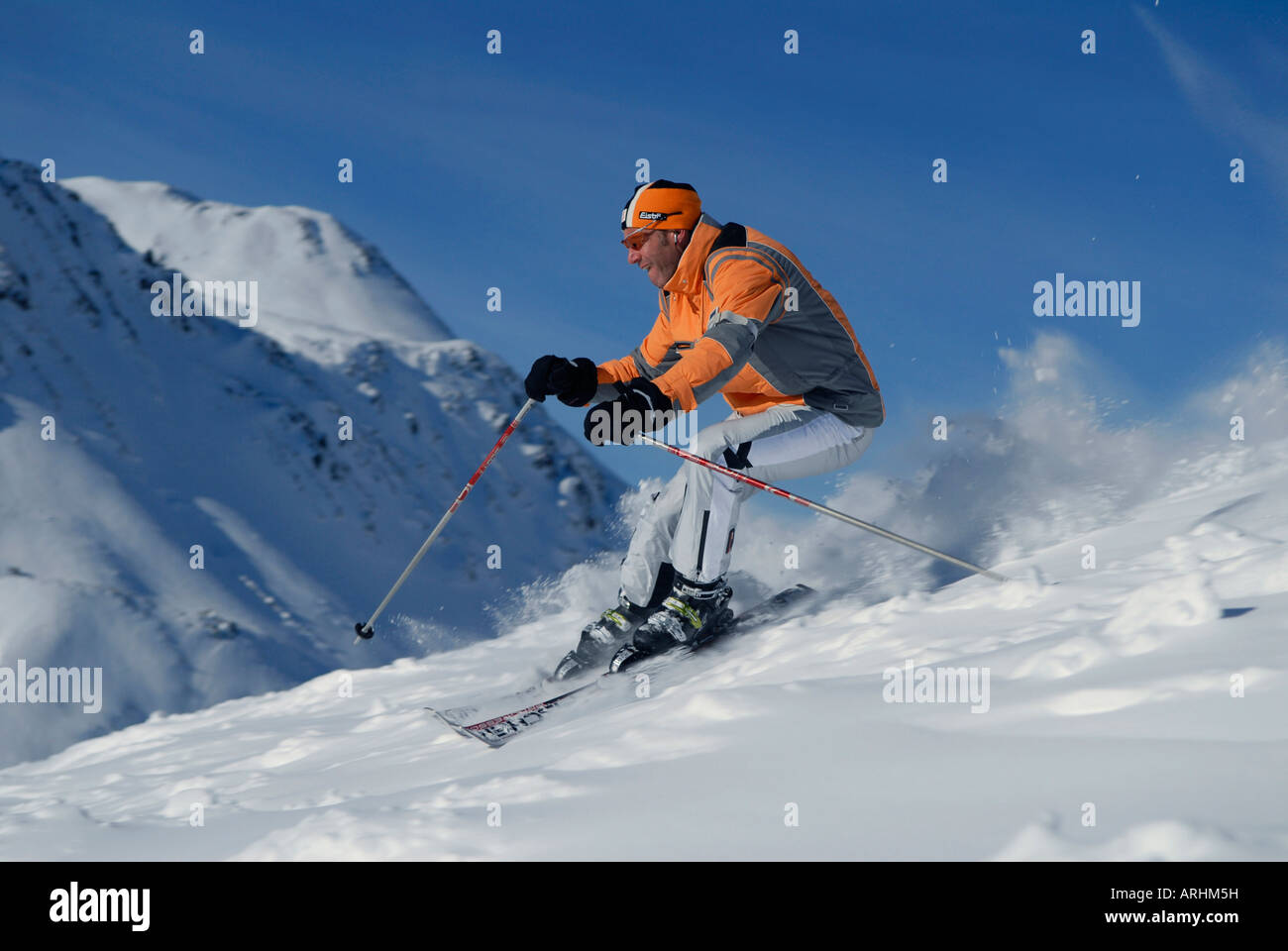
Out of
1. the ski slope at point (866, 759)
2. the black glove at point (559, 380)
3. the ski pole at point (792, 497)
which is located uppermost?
the black glove at point (559, 380)

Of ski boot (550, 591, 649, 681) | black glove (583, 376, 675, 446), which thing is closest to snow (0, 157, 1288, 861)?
ski boot (550, 591, 649, 681)

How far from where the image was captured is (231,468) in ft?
183

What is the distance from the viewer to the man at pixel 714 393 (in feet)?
16.6

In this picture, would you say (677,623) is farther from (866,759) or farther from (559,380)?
(866,759)

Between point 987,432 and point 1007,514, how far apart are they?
188 cm

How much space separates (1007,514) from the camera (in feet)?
26.7

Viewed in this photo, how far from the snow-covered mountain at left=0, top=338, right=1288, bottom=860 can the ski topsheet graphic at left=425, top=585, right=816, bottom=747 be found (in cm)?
12

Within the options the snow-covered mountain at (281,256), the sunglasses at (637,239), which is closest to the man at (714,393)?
the sunglasses at (637,239)

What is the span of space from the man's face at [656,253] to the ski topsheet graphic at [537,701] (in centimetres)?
210

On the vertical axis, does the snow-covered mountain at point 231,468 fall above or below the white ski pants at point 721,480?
above

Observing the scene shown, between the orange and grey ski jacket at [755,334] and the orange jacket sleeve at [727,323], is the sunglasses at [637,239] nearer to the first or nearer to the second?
the orange and grey ski jacket at [755,334]

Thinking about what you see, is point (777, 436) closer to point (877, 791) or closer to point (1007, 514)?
point (877, 791)

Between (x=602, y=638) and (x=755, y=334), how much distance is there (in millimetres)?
1969

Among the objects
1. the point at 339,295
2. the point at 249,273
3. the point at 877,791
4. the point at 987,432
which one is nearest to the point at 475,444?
the point at 339,295
